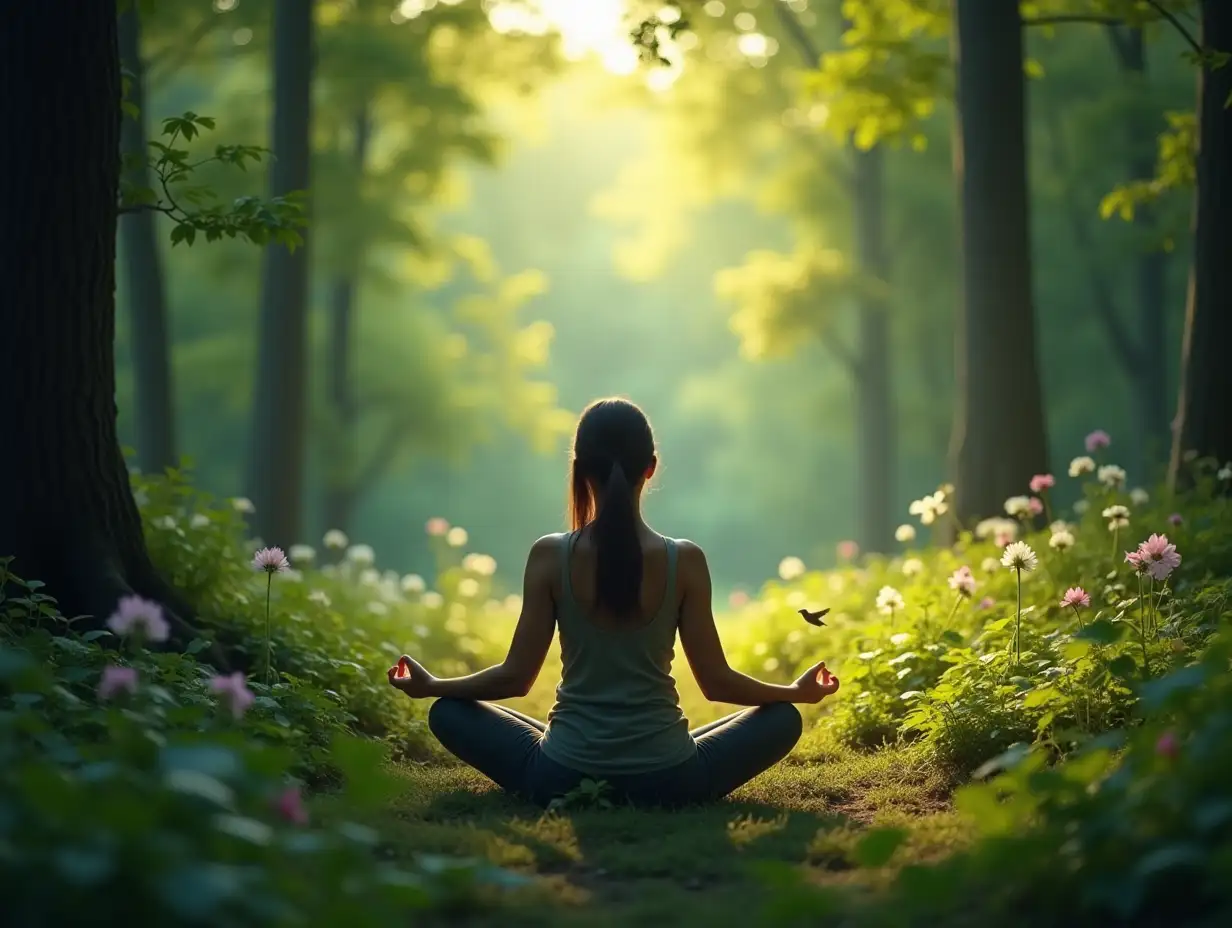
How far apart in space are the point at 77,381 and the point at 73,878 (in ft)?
11.9

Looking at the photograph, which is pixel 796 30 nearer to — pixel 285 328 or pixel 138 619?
pixel 285 328

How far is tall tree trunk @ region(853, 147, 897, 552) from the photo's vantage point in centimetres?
1716

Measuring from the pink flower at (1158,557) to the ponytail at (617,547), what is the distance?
1.73m

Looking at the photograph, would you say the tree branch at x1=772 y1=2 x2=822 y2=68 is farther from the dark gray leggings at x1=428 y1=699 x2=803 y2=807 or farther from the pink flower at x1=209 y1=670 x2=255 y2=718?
the pink flower at x1=209 y1=670 x2=255 y2=718

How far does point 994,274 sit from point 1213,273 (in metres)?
1.48

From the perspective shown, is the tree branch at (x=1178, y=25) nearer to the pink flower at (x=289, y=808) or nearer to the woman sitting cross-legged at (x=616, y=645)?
the woman sitting cross-legged at (x=616, y=645)

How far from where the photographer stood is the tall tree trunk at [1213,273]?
7766 millimetres

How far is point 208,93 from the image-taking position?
97.1 feet

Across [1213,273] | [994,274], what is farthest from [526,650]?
[994,274]

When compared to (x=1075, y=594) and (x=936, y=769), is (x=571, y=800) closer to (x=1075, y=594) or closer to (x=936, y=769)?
(x=936, y=769)

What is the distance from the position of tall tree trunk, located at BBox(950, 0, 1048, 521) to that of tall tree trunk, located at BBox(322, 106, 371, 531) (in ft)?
30.5

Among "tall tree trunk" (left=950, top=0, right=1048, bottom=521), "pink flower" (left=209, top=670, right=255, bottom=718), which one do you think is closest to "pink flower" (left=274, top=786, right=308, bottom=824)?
"pink flower" (left=209, top=670, right=255, bottom=718)

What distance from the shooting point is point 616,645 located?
14.8 ft

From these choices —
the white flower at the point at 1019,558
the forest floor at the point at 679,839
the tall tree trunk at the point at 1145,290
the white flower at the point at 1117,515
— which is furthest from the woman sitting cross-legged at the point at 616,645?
the tall tree trunk at the point at 1145,290
